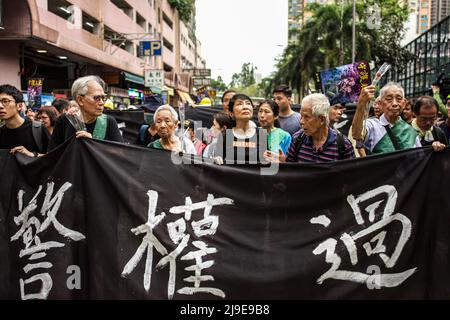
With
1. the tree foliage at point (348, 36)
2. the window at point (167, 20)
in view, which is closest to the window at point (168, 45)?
the window at point (167, 20)

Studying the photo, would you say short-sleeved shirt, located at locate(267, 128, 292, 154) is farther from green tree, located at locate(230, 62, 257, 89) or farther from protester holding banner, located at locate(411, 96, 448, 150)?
green tree, located at locate(230, 62, 257, 89)

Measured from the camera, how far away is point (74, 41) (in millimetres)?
15172

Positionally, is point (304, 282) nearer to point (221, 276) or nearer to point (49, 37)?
point (221, 276)

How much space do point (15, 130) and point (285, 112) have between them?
10.9ft

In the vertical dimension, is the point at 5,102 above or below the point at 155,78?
below

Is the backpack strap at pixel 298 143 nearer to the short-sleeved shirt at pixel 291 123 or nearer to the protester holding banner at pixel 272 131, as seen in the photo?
the protester holding banner at pixel 272 131

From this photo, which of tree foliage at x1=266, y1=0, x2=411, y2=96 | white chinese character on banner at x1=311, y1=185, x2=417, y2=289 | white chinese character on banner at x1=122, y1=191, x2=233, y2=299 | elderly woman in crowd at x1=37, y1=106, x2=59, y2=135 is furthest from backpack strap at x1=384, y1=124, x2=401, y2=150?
tree foliage at x1=266, y1=0, x2=411, y2=96

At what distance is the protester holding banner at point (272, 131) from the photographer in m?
4.34

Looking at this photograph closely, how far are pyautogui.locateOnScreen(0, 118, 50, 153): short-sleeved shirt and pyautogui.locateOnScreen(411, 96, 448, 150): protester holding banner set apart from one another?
3.58 meters

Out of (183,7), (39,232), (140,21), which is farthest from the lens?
(183,7)

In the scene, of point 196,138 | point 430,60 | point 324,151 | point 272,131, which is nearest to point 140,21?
point 430,60

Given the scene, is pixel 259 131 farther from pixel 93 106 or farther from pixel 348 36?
pixel 348 36

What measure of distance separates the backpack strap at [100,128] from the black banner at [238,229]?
1.87 feet

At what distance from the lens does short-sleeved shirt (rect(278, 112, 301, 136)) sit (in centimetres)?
559
